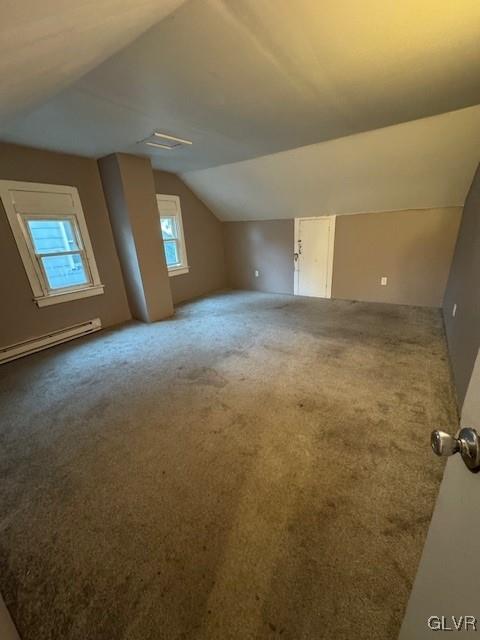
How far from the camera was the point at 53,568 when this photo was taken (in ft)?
3.57

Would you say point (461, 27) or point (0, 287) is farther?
point (0, 287)

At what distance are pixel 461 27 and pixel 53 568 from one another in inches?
127

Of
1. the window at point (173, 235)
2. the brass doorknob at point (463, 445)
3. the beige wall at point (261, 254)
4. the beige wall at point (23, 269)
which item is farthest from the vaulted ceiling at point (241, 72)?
the beige wall at point (261, 254)

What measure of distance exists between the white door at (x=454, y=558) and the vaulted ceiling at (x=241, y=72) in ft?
4.88

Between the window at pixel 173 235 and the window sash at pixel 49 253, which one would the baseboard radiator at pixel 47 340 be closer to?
the window sash at pixel 49 253

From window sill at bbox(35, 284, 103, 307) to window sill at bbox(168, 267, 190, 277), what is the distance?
1372 mm

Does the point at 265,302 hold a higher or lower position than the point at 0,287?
lower

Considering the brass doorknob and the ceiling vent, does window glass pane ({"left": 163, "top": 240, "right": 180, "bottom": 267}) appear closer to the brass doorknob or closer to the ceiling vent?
the ceiling vent

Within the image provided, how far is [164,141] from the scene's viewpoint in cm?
282

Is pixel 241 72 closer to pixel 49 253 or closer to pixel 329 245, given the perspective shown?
pixel 49 253

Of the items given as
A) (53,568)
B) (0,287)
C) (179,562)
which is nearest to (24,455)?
(53,568)

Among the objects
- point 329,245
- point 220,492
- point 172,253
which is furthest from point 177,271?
point 220,492

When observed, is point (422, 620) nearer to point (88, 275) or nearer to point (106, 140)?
point (106, 140)

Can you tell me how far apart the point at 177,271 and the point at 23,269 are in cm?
237
